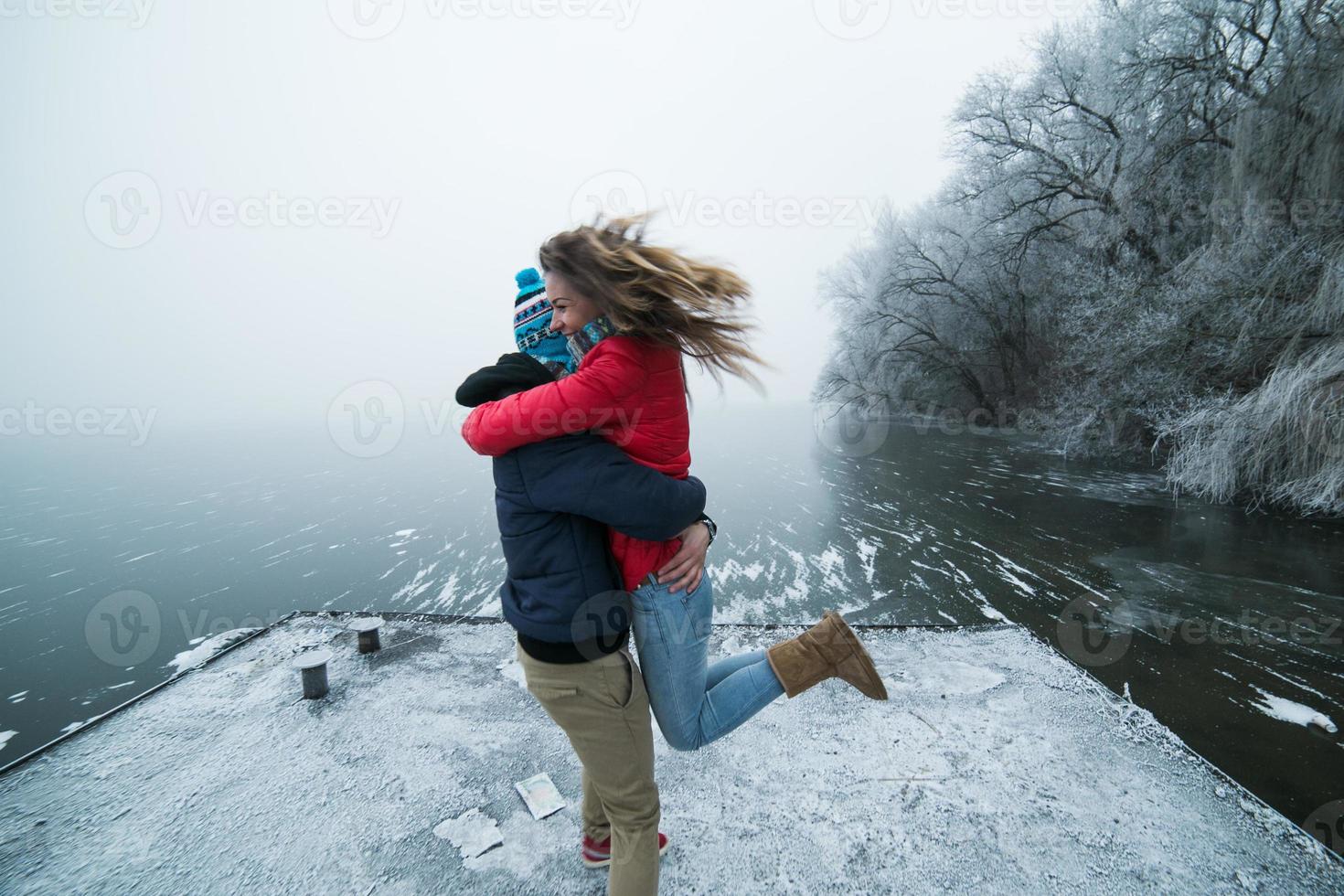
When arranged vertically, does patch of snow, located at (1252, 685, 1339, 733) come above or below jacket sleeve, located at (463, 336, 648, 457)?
below

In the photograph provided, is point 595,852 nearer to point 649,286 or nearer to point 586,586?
point 586,586

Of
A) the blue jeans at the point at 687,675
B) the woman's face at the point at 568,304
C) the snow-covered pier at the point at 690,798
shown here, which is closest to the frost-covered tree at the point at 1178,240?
the snow-covered pier at the point at 690,798

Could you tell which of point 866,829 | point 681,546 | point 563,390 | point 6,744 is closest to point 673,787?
point 866,829

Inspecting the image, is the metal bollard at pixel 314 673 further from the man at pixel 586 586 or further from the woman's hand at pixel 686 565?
the woman's hand at pixel 686 565

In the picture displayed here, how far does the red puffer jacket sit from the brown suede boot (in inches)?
20.0

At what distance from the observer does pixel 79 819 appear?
2.03 meters

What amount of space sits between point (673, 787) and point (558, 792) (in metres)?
0.43

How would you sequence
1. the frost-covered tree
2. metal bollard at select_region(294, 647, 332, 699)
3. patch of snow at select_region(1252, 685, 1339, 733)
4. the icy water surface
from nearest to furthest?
metal bollard at select_region(294, 647, 332, 699) → patch of snow at select_region(1252, 685, 1339, 733) → the icy water surface → the frost-covered tree

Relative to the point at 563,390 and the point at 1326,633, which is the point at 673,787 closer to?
the point at 563,390

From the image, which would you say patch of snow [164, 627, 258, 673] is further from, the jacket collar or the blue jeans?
the jacket collar

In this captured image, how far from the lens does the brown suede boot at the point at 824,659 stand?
1.66m

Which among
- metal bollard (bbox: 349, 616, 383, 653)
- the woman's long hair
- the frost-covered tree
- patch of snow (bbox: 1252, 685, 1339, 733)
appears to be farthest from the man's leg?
the frost-covered tree

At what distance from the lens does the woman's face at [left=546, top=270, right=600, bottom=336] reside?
4.33 feet

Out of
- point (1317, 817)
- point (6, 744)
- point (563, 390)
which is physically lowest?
point (6, 744)
